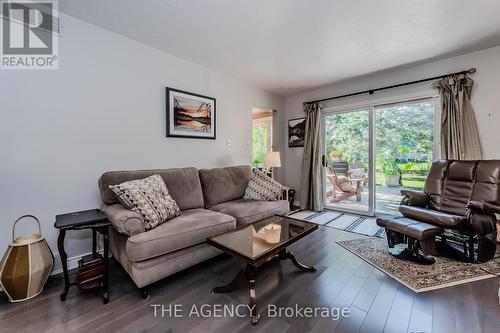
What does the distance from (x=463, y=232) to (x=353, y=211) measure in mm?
1927

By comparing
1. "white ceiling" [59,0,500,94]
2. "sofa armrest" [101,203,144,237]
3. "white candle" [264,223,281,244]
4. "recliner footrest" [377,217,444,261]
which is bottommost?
Answer: "recliner footrest" [377,217,444,261]

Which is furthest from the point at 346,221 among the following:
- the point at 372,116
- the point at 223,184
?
the point at 223,184

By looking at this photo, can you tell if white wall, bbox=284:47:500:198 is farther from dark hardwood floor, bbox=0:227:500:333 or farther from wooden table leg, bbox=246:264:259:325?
wooden table leg, bbox=246:264:259:325

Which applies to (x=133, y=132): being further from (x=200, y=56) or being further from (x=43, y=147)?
(x=200, y=56)

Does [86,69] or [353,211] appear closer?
[86,69]

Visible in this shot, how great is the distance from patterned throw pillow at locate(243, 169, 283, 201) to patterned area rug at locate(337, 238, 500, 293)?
122 cm

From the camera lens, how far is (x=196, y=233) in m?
1.95

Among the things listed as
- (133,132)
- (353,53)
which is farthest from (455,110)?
(133,132)

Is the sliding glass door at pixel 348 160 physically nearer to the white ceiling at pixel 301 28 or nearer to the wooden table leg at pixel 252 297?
the white ceiling at pixel 301 28

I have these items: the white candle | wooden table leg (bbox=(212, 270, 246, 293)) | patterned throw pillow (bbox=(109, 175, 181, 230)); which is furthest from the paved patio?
patterned throw pillow (bbox=(109, 175, 181, 230))

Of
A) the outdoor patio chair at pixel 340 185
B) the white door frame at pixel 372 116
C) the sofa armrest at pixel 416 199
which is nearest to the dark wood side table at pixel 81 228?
the sofa armrest at pixel 416 199

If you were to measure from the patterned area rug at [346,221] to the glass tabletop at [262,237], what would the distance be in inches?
58.2

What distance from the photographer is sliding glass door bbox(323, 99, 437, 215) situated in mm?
3420

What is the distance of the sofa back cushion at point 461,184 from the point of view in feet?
7.64
